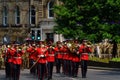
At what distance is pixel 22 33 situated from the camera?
64.5m

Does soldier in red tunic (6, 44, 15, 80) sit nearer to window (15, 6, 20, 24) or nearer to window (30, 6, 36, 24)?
window (30, 6, 36, 24)

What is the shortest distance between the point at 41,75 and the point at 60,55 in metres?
5.43

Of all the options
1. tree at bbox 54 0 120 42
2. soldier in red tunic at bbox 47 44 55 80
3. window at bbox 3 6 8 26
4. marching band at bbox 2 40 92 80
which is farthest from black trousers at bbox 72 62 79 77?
window at bbox 3 6 8 26

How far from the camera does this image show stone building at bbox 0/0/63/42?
63.2m

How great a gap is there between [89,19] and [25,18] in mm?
24495

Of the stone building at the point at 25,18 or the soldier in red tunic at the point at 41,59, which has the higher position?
the stone building at the point at 25,18

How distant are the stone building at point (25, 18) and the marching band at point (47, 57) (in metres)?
30.6

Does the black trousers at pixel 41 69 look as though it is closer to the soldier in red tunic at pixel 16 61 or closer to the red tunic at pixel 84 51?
the soldier in red tunic at pixel 16 61

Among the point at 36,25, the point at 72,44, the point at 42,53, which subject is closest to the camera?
the point at 42,53

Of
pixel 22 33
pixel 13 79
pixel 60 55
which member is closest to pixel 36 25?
pixel 22 33

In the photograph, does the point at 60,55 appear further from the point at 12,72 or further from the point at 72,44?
the point at 12,72

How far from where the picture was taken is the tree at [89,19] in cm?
4044

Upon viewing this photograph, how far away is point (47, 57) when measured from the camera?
87.6 ft

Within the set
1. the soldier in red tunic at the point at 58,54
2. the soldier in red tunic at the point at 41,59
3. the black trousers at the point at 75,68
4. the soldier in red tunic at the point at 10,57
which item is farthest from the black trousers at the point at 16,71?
the soldier in red tunic at the point at 58,54
